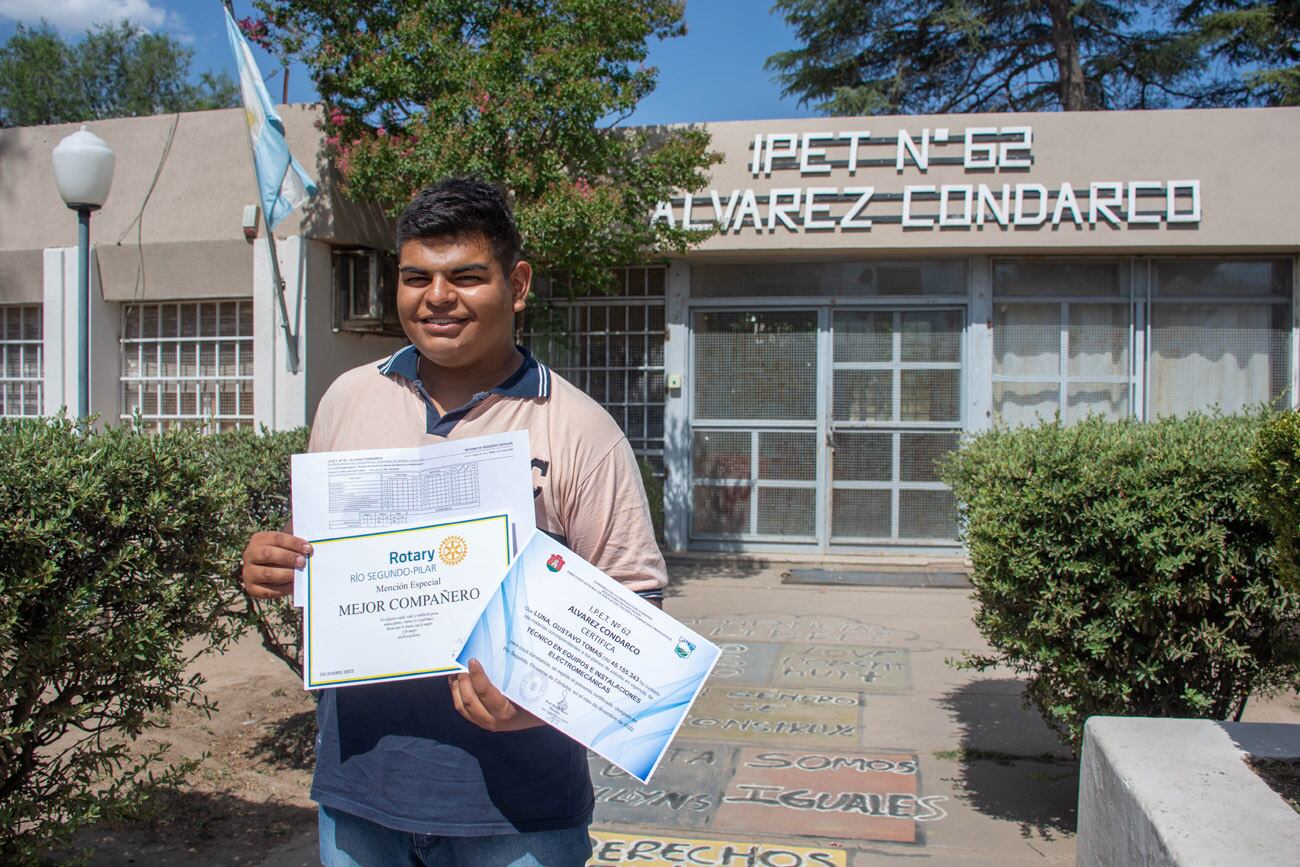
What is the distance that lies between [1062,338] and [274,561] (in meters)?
8.67

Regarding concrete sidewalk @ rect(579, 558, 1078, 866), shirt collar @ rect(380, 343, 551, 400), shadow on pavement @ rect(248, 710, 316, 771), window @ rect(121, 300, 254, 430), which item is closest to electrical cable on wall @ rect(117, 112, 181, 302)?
window @ rect(121, 300, 254, 430)

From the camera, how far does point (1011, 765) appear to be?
15.2 feet

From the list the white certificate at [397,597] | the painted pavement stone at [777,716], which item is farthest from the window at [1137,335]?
the white certificate at [397,597]

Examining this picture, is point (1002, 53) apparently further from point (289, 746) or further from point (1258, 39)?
point (289, 746)

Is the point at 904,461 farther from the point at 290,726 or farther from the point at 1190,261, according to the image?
the point at 290,726

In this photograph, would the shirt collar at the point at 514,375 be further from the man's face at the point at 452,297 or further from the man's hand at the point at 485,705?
the man's hand at the point at 485,705

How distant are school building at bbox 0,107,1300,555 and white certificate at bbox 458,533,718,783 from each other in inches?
289

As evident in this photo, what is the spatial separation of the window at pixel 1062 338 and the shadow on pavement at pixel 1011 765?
4289mm

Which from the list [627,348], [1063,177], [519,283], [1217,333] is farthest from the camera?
[627,348]

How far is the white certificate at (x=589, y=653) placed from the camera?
174cm

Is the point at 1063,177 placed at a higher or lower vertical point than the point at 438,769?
higher

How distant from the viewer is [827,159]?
9094mm

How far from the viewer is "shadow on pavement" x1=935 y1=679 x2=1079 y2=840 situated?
4.10 m

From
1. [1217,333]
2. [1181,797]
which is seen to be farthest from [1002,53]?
[1181,797]
